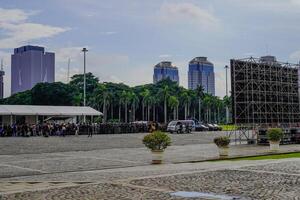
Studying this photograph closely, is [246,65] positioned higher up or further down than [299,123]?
higher up

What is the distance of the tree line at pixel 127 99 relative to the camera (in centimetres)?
10369

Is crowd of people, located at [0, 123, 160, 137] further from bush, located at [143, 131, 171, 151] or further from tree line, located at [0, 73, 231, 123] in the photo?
tree line, located at [0, 73, 231, 123]

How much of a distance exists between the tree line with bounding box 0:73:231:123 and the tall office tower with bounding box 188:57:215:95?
50.8m

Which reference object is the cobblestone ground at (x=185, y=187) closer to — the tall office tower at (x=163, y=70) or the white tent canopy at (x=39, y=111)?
the white tent canopy at (x=39, y=111)

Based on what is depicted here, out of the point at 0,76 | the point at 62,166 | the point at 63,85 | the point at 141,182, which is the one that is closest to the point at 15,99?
the point at 63,85

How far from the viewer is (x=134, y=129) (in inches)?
2429

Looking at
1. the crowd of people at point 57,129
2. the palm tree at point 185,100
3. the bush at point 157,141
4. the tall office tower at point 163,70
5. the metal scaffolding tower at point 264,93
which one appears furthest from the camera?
the tall office tower at point 163,70

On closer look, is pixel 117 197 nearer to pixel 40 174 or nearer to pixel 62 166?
pixel 40 174

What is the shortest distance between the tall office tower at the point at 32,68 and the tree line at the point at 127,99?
20.4 m

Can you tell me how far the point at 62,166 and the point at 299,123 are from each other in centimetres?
2548

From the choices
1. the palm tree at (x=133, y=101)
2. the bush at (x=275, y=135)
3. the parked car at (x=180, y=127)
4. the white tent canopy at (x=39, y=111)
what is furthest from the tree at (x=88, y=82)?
the bush at (x=275, y=135)

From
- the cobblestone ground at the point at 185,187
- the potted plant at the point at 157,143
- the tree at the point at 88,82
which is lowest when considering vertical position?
the cobblestone ground at the point at 185,187

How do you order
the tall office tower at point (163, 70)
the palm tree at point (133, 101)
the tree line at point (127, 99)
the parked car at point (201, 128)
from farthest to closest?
the tall office tower at point (163, 70), the palm tree at point (133, 101), the tree line at point (127, 99), the parked car at point (201, 128)

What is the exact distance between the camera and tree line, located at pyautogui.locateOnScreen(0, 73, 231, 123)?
103688 millimetres
